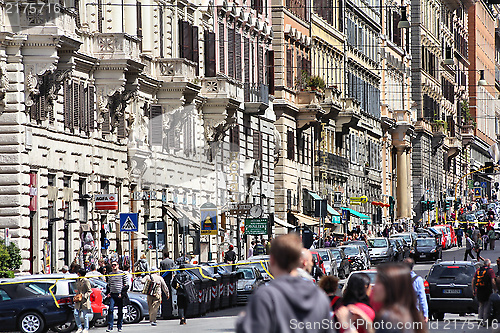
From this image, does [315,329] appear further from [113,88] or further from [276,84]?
[276,84]

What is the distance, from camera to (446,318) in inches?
1137

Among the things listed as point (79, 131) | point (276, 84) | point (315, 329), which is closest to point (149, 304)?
point (79, 131)

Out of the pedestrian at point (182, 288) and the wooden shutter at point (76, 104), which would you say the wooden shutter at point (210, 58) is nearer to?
the wooden shutter at point (76, 104)

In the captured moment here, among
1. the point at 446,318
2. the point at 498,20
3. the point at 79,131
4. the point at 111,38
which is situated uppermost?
the point at 498,20

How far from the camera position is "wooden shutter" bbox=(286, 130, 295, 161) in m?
63.3

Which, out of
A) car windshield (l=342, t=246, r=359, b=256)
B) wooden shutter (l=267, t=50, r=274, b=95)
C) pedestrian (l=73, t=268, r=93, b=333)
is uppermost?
wooden shutter (l=267, t=50, r=274, b=95)

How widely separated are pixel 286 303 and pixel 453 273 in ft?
72.2

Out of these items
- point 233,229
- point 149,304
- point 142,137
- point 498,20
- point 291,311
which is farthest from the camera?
point 498,20

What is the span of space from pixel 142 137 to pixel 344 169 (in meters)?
36.0

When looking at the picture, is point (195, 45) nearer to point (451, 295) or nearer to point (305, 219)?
point (305, 219)

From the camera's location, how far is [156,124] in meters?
43.5

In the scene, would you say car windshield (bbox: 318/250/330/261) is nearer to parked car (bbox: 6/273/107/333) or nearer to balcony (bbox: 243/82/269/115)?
balcony (bbox: 243/82/269/115)

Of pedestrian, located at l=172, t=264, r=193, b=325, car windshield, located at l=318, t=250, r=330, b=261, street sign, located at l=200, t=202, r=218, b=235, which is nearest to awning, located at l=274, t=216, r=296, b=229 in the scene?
car windshield, located at l=318, t=250, r=330, b=261

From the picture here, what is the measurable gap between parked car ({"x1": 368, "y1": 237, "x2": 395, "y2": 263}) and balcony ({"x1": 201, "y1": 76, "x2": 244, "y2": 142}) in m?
11.1
